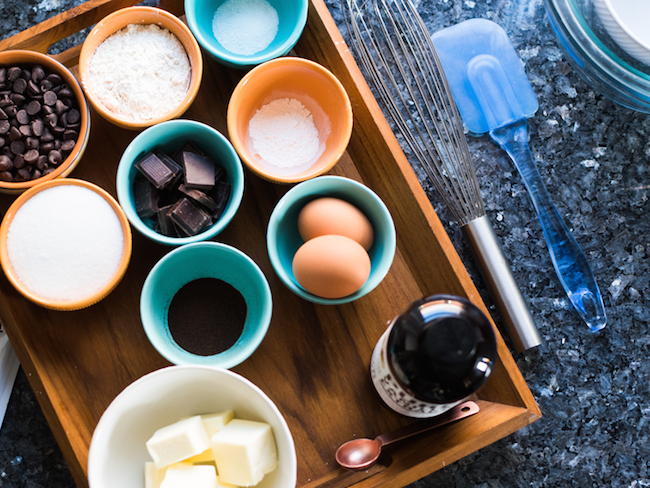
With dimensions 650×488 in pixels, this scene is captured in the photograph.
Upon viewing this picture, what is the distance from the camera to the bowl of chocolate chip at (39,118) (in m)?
0.62

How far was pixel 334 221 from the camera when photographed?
1.95ft

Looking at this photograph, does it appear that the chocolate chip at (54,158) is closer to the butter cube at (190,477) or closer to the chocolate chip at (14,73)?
the chocolate chip at (14,73)

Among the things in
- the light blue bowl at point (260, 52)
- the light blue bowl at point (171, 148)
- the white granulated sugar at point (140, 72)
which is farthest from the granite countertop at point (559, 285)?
the light blue bowl at point (171, 148)

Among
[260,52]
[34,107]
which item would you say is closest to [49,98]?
[34,107]

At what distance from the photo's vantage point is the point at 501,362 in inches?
23.8

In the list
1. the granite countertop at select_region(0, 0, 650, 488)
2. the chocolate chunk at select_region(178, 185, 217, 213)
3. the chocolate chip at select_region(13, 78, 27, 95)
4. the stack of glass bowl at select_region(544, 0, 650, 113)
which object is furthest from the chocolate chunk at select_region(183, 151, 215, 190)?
the stack of glass bowl at select_region(544, 0, 650, 113)

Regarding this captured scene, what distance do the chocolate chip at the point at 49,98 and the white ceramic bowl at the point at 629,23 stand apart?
2.43ft

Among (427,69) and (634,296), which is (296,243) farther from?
(634,296)

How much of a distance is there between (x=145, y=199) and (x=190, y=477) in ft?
1.06

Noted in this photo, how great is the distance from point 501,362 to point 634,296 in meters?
0.35

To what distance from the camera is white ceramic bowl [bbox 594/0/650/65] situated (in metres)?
0.67

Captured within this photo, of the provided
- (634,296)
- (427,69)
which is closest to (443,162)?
(427,69)

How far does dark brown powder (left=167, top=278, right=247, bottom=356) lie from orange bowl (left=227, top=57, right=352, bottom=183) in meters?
0.16

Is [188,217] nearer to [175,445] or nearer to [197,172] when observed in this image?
[197,172]
